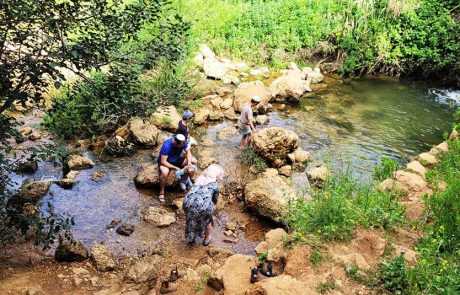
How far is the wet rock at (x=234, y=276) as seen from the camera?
5512 millimetres

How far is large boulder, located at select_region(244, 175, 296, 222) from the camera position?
27.2ft

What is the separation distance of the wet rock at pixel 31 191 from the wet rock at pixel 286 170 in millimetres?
5462

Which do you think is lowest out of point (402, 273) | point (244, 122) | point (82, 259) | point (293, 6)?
point (82, 259)

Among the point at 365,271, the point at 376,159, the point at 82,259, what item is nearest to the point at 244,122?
the point at 376,159

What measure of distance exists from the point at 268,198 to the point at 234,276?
2.81 metres

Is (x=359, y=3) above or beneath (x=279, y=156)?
above

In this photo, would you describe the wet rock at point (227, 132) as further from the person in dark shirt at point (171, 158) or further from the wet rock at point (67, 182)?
the wet rock at point (67, 182)

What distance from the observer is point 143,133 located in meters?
11.0

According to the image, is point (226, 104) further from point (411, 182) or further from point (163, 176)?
point (411, 182)

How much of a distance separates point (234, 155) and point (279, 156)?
1222 millimetres

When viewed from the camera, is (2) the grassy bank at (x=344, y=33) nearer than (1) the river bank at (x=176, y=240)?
No

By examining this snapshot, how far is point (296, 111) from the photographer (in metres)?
14.4

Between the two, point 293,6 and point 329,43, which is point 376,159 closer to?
point 329,43

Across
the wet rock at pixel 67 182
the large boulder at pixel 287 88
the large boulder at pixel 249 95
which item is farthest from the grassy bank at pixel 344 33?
the wet rock at pixel 67 182
